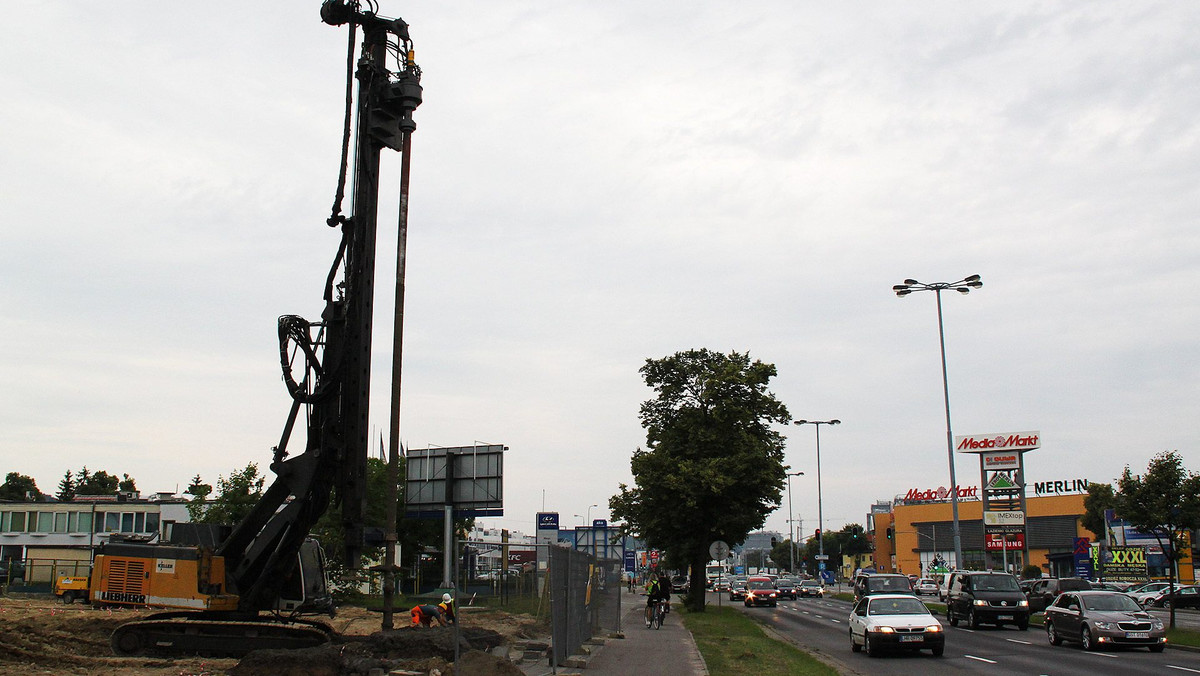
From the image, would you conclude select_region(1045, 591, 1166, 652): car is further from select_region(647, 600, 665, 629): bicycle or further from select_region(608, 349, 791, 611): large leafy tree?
select_region(608, 349, 791, 611): large leafy tree

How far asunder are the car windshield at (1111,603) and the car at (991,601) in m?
8.07

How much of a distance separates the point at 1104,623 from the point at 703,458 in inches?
758

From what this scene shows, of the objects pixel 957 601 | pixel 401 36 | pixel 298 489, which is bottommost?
pixel 957 601

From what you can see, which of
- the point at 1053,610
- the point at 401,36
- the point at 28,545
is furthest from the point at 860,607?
the point at 28,545

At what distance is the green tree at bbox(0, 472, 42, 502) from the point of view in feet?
423

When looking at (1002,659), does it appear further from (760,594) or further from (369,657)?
(760,594)

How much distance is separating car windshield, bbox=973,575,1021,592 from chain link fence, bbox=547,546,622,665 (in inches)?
552

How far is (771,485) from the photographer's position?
41531 millimetres

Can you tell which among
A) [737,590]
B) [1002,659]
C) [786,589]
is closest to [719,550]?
[1002,659]

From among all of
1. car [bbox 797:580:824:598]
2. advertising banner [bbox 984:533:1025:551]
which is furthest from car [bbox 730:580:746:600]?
advertising banner [bbox 984:533:1025:551]

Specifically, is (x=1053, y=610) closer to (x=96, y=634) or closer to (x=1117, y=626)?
(x=1117, y=626)

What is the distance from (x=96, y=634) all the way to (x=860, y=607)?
18.1 metres

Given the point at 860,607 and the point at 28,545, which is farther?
the point at 28,545

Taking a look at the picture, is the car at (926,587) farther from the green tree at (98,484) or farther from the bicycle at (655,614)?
the green tree at (98,484)
